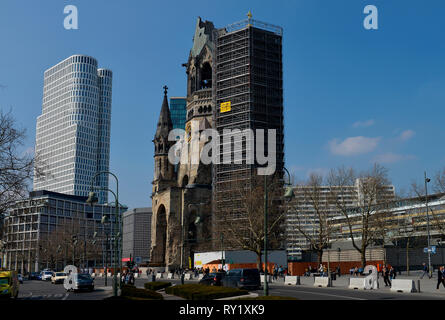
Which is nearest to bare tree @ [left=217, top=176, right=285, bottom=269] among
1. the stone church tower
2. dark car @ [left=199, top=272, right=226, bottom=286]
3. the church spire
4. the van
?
the stone church tower

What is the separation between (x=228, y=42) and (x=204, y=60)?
1185 centimetres

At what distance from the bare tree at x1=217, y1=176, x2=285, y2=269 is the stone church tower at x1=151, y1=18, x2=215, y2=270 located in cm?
1287

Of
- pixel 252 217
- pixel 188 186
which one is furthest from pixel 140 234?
pixel 252 217

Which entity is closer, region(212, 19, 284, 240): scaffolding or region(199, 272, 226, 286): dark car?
region(199, 272, 226, 286): dark car

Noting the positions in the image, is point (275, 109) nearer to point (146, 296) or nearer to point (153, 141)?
point (153, 141)

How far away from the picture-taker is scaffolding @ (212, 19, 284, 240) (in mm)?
80125

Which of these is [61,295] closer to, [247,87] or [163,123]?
[247,87]

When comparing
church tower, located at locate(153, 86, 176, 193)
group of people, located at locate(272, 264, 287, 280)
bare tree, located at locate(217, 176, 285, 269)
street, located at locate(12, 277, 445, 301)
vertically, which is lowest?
group of people, located at locate(272, 264, 287, 280)

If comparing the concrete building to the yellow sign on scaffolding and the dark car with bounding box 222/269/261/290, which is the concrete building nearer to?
the yellow sign on scaffolding

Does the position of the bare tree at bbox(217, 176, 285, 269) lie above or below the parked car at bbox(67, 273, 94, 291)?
above

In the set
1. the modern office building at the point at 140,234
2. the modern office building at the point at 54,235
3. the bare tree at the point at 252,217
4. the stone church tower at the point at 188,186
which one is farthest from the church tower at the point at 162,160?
the modern office building at the point at 140,234

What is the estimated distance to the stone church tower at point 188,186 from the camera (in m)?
83.6
